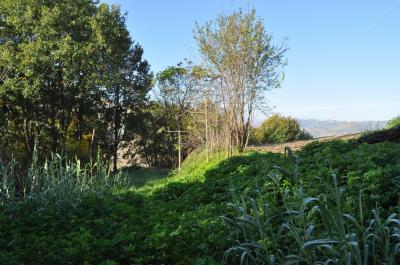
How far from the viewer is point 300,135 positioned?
61.2 feet

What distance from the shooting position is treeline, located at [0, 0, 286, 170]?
1080 cm

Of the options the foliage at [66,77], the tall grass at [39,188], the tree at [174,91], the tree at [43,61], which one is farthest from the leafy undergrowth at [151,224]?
the tree at [174,91]

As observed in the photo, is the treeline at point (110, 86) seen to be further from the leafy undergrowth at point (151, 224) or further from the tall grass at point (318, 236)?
the tall grass at point (318, 236)

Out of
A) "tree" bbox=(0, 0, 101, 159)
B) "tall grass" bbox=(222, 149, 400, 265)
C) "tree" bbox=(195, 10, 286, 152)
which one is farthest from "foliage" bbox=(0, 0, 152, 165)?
"tall grass" bbox=(222, 149, 400, 265)

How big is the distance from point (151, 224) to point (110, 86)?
44.2ft

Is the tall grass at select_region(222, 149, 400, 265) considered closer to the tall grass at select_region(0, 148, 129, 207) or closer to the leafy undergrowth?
the leafy undergrowth

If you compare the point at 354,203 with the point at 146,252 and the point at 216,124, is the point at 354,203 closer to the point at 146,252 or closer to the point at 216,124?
the point at 146,252

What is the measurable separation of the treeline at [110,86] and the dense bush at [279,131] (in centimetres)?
371

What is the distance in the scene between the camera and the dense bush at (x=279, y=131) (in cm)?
1825

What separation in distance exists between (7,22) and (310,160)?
13047 mm

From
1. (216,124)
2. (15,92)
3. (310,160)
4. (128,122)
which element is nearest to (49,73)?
(15,92)

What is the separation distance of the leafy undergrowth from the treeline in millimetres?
5368

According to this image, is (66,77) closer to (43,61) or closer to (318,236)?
(43,61)

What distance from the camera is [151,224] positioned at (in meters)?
3.73
